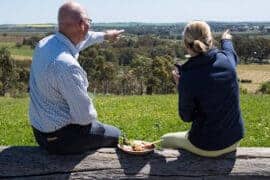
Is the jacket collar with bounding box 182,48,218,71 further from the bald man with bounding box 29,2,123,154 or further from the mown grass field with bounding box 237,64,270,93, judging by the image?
the mown grass field with bounding box 237,64,270,93

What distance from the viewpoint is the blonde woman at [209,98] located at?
5961 millimetres

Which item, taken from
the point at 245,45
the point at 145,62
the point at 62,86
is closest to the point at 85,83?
the point at 62,86

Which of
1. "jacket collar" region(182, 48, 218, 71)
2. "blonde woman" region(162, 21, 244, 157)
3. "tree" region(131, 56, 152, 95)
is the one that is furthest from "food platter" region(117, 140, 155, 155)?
"tree" region(131, 56, 152, 95)

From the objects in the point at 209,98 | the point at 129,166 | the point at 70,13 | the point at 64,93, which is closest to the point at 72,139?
the point at 64,93

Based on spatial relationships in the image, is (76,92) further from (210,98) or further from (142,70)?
(142,70)

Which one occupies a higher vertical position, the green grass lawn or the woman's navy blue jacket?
the woman's navy blue jacket

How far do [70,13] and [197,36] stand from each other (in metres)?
1.35

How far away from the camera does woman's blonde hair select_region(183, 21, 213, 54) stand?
5809mm

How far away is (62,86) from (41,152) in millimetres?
816

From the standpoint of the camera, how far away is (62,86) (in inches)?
231

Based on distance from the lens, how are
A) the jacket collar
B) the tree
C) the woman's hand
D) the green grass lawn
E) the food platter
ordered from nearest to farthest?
1. the jacket collar
2. the food platter
3. the woman's hand
4. the green grass lawn
5. the tree

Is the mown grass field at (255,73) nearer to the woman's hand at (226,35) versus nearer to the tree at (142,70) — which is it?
the tree at (142,70)

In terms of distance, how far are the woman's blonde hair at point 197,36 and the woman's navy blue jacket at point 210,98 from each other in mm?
104

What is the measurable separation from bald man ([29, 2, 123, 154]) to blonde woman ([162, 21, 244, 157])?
100cm
